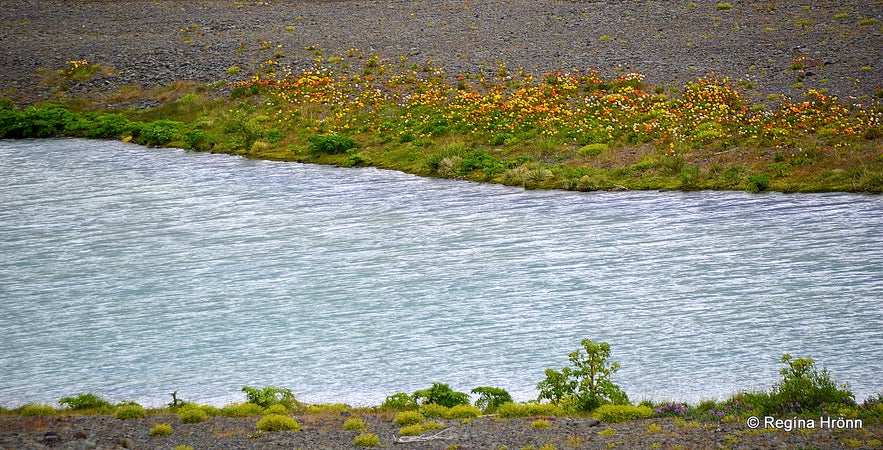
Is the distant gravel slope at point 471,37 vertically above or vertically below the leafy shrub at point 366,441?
above

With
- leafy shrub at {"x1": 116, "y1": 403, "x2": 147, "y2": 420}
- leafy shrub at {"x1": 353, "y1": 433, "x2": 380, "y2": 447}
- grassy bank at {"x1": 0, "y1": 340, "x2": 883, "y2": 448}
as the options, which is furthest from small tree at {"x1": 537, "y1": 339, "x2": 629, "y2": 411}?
leafy shrub at {"x1": 116, "y1": 403, "x2": 147, "y2": 420}

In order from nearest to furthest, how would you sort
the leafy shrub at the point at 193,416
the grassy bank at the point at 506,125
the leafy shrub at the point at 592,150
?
the leafy shrub at the point at 193,416, the grassy bank at the point at 506,125, the leafy shrub at the point at 592,150

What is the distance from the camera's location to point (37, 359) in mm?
24375

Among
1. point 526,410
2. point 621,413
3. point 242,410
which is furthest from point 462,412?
point 242,410

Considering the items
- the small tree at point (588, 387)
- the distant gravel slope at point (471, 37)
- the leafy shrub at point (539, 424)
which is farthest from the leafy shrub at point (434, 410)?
the distant gravel slope at point (471, 37)

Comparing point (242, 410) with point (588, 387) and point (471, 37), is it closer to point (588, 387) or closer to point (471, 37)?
point (588, 387)

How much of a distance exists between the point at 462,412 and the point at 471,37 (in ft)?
167

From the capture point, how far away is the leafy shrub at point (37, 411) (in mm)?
19828

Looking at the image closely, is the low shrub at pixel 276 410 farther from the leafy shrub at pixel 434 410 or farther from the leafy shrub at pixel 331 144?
the leafy shrub at pixel 331 144

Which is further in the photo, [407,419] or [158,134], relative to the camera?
[158,134]

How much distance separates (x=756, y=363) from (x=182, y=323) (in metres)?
16.4

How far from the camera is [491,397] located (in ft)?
65.5

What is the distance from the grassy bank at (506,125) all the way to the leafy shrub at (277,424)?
2563 cm

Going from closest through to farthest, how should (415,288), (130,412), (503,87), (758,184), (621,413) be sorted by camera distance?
(621,413) < (130,412) < (415,288) < (758,184) < (503,87)
